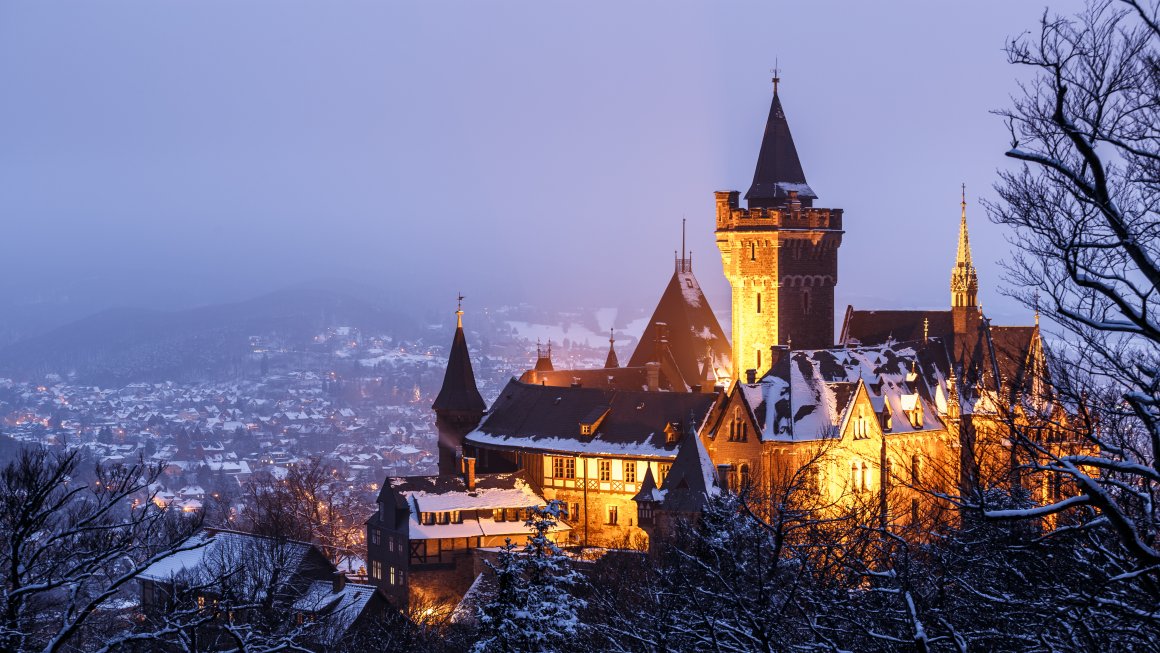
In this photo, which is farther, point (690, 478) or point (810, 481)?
point (690, 478)

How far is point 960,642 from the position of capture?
15.0m

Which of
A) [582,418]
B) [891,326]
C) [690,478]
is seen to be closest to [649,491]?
[690,478]

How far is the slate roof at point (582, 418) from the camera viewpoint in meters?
69.9

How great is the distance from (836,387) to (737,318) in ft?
39.6

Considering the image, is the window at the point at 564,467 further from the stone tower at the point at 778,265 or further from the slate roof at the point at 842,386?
the slate roof at the point at 842,386

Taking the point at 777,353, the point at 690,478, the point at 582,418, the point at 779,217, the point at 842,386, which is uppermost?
the point at 779,217

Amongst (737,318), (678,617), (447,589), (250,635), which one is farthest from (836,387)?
(250,635)

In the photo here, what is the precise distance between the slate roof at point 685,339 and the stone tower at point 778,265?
39.5 feet

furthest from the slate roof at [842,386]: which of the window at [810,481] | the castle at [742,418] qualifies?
the window at [810,481]

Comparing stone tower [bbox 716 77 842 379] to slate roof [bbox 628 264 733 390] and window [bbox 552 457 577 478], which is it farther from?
slate roof [bbox 628 264 733 390]

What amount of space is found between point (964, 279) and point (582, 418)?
19.0 m

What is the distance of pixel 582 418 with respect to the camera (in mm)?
73438

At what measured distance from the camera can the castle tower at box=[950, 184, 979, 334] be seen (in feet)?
237

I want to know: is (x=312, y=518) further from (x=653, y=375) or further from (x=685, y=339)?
(x=685, y=339)
